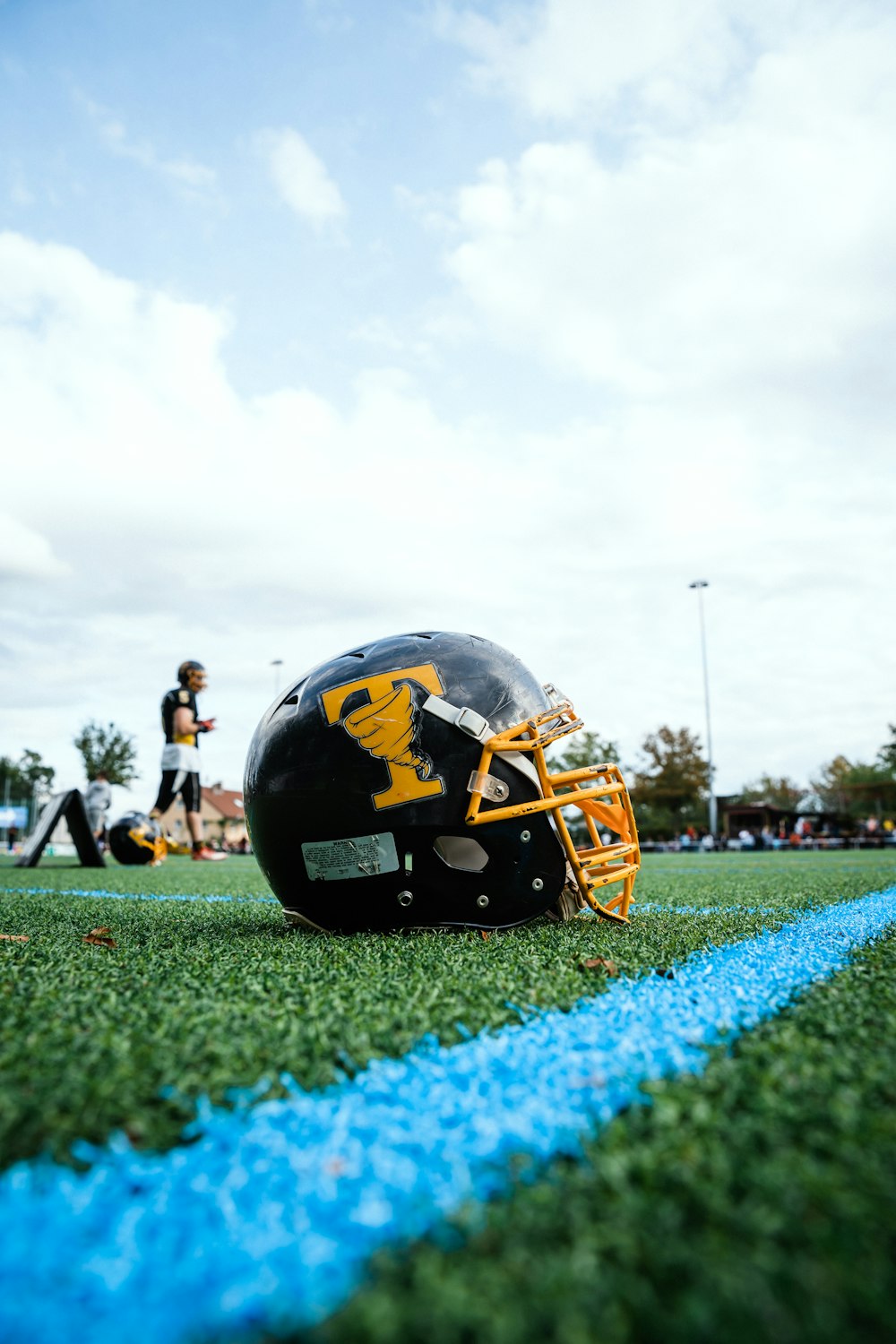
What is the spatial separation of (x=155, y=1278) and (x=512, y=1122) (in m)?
0.51

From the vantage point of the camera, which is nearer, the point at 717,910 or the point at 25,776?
the point at 717,910

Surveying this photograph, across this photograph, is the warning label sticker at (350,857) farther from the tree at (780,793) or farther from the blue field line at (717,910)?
the tree at (780,793)

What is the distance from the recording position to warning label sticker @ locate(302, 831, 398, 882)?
2963 millimetres

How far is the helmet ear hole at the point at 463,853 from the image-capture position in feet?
10.0

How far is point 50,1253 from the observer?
0.93m

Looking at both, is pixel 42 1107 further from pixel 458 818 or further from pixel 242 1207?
pixel 458 818

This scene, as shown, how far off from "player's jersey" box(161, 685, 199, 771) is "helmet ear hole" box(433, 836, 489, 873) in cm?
688

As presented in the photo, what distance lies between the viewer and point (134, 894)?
6.26 metres

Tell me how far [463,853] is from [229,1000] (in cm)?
127

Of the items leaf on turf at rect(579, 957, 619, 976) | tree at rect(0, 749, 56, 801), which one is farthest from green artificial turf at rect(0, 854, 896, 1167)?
tree at rect(0, 749, 56, 801)

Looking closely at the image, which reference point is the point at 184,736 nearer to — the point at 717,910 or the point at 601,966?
the point at 717,910

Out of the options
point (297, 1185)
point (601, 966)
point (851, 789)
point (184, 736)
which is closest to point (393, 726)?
point (601, 966)

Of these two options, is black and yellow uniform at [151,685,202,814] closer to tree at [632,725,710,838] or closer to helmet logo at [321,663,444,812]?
helmet logo at [321,663,444,812]

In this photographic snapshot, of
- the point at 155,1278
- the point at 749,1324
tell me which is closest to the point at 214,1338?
the point at 155,1278
